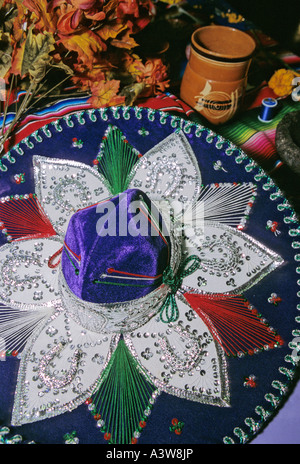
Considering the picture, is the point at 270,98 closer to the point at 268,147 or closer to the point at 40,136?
the point at 268,147

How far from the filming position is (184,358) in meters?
0.62

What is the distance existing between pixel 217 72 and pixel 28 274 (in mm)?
691

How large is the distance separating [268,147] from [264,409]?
2.31ft

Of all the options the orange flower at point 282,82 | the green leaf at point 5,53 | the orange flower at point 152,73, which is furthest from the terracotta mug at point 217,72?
the green leaf at point 5,53

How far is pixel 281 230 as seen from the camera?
72cm

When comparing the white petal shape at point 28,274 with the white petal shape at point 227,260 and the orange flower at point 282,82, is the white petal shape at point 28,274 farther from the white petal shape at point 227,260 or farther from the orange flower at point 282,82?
the orange flower at point 282,82

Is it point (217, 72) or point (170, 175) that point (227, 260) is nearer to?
point (170, 175)

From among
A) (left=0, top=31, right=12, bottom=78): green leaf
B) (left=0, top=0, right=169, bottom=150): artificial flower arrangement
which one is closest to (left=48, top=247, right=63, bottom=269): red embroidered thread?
Result: (left=0, top=0, right=169, bottom=150): artificial flower arrangement

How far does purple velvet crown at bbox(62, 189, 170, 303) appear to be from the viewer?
1.71 feet

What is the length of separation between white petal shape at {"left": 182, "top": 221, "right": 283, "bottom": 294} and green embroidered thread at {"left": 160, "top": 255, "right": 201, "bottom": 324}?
0.01m

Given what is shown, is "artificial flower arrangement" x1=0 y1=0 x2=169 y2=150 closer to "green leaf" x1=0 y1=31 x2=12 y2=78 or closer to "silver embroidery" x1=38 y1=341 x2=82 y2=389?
"green leaf" x1=0 y1=31 x2=12 y2=78

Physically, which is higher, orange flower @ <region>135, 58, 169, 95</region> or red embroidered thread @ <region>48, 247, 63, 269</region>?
orange flower @ <region>135, 58, 169, 95</region>
